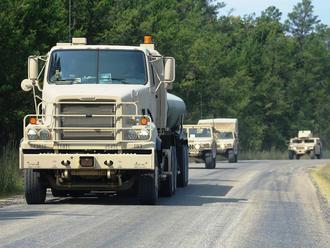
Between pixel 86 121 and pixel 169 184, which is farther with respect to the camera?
pixel 169 184

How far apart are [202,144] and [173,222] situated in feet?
95.8

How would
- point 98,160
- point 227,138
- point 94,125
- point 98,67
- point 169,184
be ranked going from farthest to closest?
1. point 227,138
2. point 169,184
3. point 98,67
4. point 94,125
5. point 98,160

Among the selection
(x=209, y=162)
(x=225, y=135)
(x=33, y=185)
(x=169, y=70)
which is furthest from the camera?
(x=225, y=135)

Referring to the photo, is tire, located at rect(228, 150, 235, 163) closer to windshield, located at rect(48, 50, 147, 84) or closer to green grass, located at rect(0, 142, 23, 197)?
green grass, located at rect(0, 142, 23, 197)

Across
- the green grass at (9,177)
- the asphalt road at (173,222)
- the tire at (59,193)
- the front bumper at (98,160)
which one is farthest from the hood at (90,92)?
the green grass at (9,177)

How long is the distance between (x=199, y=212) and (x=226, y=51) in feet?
255

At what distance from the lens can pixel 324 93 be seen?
10675cm

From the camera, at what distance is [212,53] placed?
80938mm

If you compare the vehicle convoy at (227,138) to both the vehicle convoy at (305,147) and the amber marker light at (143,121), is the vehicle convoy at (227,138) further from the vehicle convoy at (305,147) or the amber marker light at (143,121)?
the amber marker light at (143,121)

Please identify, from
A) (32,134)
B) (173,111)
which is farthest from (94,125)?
(173,111)

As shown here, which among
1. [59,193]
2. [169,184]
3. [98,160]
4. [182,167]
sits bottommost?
[59,193]

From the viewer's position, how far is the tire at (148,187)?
713 inches

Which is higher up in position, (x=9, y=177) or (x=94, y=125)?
(x=94, y=125)

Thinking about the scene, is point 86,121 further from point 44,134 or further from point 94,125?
point 44,134
